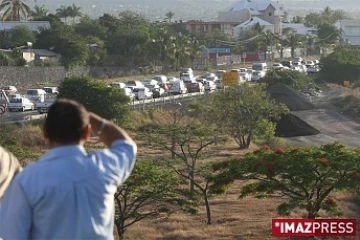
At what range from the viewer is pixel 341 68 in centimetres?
7156

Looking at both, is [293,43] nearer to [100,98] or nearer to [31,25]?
[31,25]

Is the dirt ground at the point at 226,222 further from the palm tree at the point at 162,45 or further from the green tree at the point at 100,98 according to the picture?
the palm tree at the point at 162,45

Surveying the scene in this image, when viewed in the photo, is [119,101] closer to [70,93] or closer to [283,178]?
[70,93]

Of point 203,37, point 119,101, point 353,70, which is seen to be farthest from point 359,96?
point 203,37

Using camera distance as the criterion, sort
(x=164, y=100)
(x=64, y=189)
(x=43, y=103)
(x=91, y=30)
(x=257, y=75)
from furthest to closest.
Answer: (x=91, y=30) < (x=257, y=75) < (x=164, y=100) < (x=43, y=103) < (x=64, y=189)

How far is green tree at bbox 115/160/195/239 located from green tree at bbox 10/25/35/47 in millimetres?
49536

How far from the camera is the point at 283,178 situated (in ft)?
59.9

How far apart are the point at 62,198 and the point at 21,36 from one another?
66.4 meters

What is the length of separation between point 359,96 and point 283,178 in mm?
36410

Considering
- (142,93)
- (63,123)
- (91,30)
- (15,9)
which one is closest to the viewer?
(63,123)

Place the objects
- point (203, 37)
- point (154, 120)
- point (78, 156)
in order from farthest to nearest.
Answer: point (203, 37) < point (154, 120) < point (78, 156)

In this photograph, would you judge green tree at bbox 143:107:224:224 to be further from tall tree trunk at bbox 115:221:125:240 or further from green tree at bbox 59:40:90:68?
green tree at bbox 59:40:90:68

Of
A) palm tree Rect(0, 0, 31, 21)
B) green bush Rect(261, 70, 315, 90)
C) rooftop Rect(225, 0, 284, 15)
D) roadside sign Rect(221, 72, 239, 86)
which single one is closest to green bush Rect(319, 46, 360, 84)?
green bush Rect(261, 70, 315, 90)

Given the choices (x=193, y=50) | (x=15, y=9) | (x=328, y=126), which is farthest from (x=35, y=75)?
(x=15, y=9)
